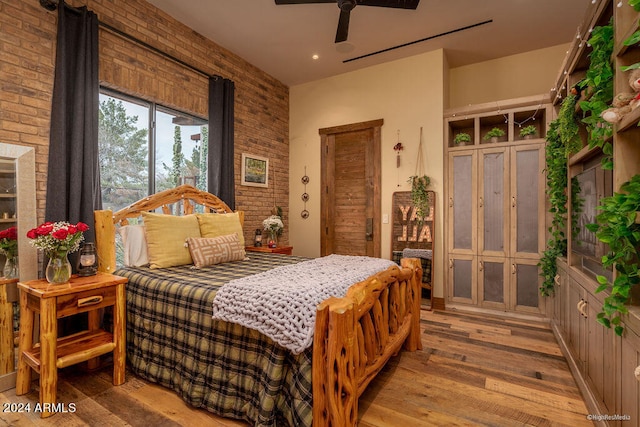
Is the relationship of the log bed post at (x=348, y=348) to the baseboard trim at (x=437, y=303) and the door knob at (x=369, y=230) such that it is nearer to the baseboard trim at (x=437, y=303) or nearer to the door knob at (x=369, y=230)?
the baseboard trim at (x=437, y=303)

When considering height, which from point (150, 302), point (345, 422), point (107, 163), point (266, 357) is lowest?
point (345, 422)

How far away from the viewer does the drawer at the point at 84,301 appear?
6.30 feet

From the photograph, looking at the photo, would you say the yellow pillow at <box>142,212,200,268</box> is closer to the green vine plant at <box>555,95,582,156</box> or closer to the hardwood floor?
the hardwood floor

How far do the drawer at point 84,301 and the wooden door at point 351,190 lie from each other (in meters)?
2.92

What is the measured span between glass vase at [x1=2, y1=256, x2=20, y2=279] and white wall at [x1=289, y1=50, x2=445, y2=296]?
3.24 meters

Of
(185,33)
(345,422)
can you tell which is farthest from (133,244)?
(185,33)

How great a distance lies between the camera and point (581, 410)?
188 centimetres

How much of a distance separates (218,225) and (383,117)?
2.61 meters

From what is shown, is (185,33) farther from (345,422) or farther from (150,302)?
(345,422)

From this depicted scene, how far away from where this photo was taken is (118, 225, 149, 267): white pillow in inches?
100

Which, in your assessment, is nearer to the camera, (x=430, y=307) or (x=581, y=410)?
(x=581, y=410)

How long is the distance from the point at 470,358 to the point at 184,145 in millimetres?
3540

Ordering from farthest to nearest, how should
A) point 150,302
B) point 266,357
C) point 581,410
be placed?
point 150,302 < point 581,410 < point 266,357

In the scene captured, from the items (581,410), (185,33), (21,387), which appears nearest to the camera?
(581,410)
